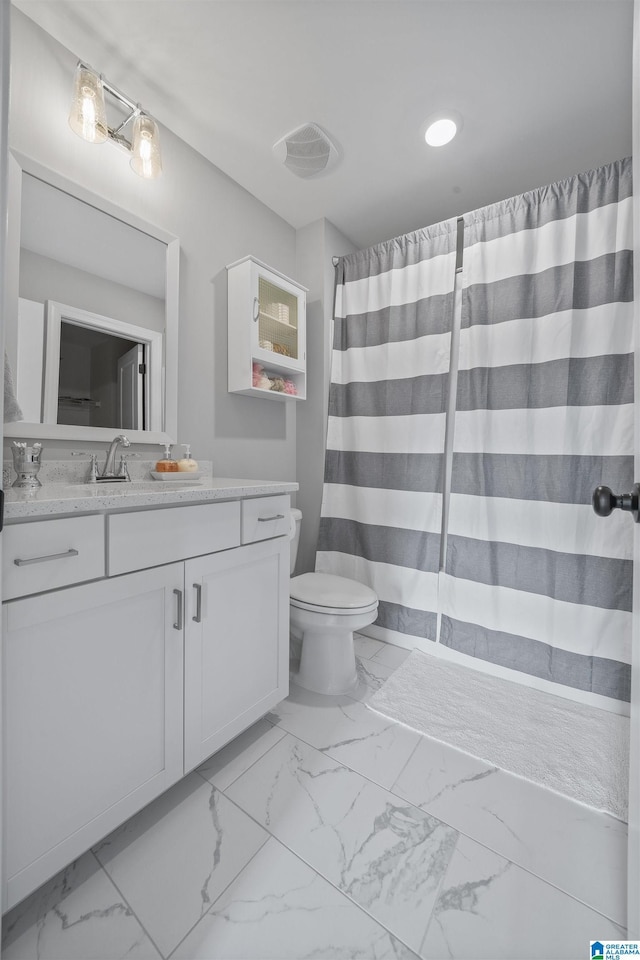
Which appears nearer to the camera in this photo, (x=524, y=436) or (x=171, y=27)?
(x=171, y=27)

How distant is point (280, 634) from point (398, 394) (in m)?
1.38

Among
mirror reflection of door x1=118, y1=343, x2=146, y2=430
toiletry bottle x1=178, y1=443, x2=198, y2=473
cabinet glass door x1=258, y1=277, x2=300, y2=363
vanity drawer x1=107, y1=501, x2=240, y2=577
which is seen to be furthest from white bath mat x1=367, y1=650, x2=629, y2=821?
cabinet glass door x1=258, y1=277, x2=300, y2=363

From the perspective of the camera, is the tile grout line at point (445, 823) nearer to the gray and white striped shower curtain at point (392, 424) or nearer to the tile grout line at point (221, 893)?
the tile grout line at point (221, 893)

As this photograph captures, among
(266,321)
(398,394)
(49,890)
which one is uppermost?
(266,321)

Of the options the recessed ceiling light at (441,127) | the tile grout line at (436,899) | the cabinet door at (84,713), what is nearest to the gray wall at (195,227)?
the cabinet door at (84,713)

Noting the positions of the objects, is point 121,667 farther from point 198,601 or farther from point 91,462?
point 91,462

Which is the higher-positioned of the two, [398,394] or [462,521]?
[398,394]

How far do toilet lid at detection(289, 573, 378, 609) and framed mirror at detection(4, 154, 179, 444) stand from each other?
0.87 meters

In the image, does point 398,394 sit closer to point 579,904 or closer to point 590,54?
point 590,54

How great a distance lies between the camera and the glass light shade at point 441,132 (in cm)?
166

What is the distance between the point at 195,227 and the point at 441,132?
1.16 m

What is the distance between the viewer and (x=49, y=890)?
3.01 ft

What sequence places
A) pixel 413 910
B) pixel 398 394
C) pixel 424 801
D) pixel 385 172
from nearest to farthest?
pixel 413 910 < pixel 424 801 < pixel 385 172 < pixel 398 394

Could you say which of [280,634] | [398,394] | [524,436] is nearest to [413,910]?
[280,634]
